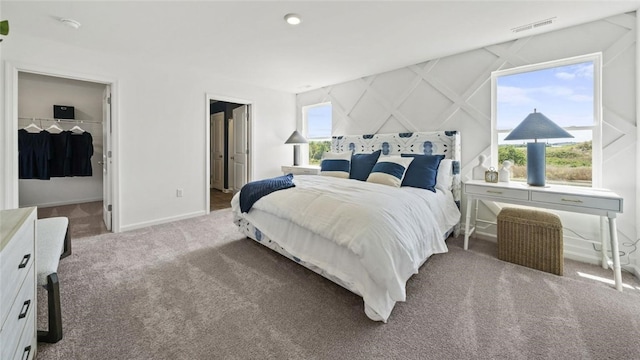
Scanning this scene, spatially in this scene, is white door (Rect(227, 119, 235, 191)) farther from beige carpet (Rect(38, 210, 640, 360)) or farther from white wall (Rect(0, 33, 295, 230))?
beige carpet (Rect(38, 210, 640, 360))

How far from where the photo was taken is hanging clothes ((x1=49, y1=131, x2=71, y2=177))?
4438mm

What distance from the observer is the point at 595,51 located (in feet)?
8.04

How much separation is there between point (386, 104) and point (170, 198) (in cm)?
359

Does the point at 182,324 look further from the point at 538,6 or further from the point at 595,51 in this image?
the point at 595,51

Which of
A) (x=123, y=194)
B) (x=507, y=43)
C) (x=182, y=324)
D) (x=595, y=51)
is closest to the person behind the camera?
(x=182, y=324)

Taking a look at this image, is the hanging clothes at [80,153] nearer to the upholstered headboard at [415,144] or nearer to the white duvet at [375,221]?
the white duvet at [375,221]

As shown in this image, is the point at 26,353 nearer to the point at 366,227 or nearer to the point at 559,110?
the point at 366,227

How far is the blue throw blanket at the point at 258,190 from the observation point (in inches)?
104

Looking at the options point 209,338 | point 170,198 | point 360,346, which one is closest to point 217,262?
point 209,338

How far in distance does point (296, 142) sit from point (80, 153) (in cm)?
391

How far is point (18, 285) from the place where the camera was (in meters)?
1.05

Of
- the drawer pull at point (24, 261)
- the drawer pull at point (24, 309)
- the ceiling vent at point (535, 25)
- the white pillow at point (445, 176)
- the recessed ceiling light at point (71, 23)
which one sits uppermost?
the ceiling vent at point (535, 25)

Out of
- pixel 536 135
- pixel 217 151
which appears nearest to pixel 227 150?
pixel 217 151

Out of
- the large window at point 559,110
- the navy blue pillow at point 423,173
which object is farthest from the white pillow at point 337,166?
the large window at point 559,110
